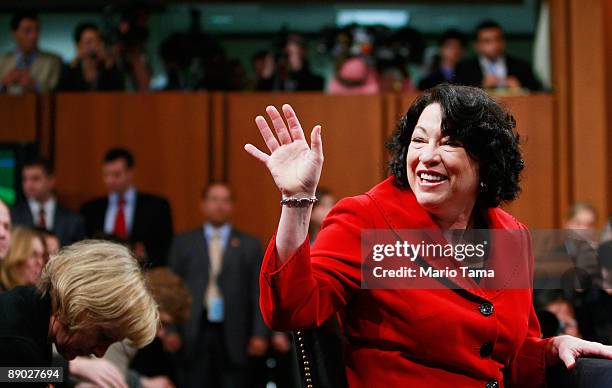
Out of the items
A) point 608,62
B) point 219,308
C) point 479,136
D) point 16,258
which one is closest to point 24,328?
point 479,136

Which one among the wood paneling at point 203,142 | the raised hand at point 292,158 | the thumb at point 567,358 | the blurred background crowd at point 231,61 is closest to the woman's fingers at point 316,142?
the raised hand at point 292,158

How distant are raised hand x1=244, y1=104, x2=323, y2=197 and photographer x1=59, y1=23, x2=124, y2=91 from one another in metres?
4.80

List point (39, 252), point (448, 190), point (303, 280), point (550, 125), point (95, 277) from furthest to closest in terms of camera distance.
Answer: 1. point (550, 125)
2. point (39, 252)
3. point (95, 277)
4. point (448, 190)
5. point (303, 280)

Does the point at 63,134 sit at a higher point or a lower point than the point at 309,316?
higher

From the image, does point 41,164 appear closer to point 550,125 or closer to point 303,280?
→ point 550,125

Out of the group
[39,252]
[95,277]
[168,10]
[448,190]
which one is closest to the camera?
[448,190]

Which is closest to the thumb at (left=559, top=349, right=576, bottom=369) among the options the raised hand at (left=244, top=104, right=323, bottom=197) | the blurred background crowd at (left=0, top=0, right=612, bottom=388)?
the raised hand at (left=244, top=104, right=323, bottom=197)

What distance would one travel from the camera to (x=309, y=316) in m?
1.99

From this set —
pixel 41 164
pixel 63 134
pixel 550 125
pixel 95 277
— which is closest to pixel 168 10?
pixel 63 134

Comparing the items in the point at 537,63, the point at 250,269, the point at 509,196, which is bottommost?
the point at 250,269

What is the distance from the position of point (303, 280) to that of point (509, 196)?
58 centimetres

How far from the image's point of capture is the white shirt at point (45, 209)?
578 cm

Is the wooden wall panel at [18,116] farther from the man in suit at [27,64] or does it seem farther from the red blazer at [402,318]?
the red blazer at [402,318]

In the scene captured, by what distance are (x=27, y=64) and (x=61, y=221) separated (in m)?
1.50
